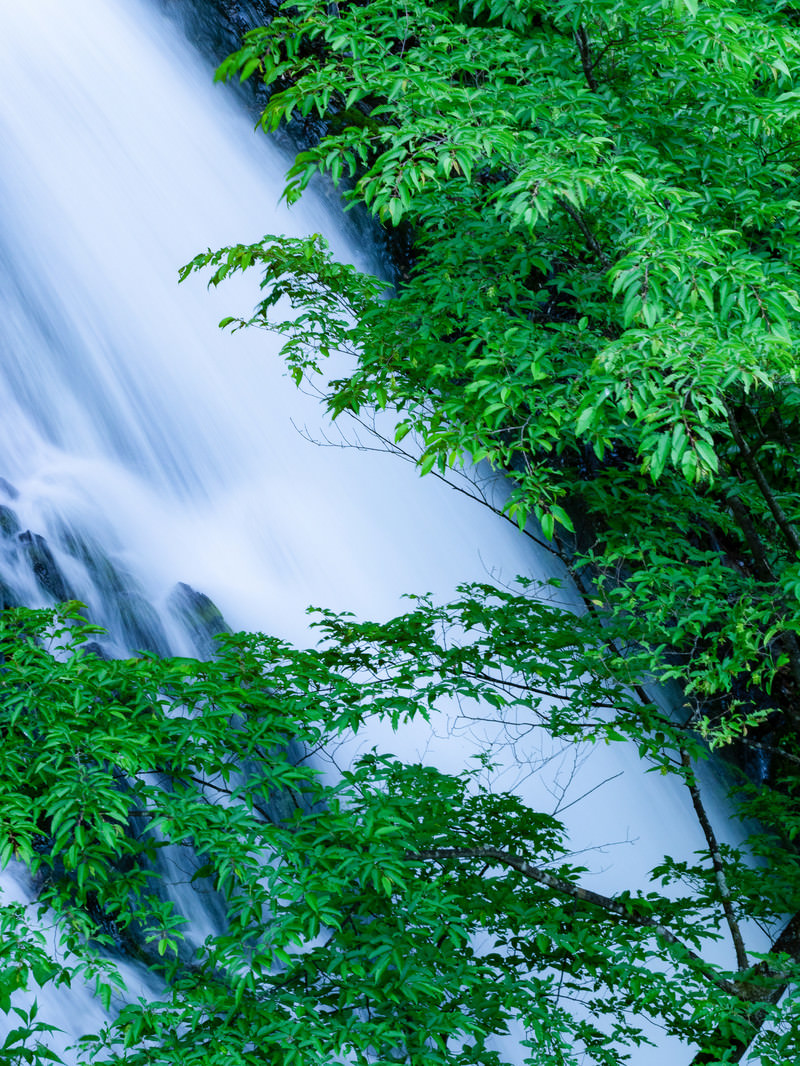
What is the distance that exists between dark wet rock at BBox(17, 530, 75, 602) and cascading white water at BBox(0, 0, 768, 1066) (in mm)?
28

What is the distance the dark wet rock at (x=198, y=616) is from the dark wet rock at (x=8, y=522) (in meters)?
0.94

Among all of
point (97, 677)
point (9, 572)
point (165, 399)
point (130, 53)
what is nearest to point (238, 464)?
point (165, 399)

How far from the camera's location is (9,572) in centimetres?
490

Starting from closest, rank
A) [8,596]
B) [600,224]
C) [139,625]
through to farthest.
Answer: [600,224] → [8,596] → [139,625]

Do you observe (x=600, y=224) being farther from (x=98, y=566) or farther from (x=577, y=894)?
(x=98, y=566)

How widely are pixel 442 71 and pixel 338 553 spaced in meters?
4.08

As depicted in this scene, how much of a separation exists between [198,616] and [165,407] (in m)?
1.63

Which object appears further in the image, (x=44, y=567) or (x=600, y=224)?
(x=44, y=567)

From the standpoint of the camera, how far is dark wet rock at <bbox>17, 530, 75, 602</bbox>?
16.5 feet

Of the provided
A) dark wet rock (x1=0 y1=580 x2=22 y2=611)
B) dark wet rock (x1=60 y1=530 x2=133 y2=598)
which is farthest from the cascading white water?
dark wet rock (x1=0 y1=580 x2=22 y2=611)

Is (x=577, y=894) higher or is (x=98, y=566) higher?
(x=98, y=566)

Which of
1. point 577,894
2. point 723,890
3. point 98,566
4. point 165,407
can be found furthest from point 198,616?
point 723,890

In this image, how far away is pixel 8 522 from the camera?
5.12m

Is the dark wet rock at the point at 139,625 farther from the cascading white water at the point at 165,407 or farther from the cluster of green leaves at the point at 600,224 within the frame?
the cluster of green leaves at the point at 600,224
